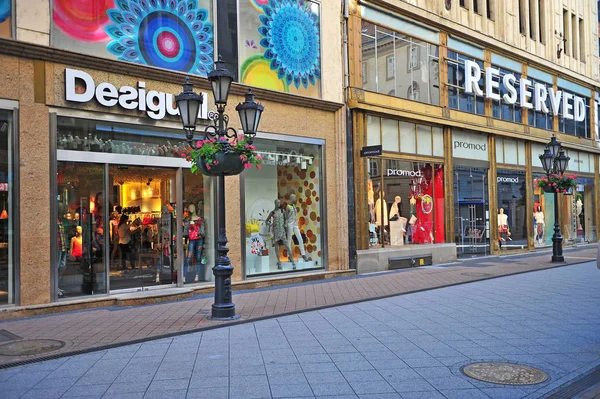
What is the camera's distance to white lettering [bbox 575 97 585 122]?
28.8 meters

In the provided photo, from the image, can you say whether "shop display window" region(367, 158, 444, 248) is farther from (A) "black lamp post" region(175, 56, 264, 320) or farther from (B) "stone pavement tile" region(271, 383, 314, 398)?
(B) "stone pavement tile" region(271, 383, 314, 398)

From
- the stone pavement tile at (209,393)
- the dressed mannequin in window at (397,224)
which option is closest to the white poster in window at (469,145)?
the dressed mannequin in window at (397,224)

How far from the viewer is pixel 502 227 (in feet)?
76.1

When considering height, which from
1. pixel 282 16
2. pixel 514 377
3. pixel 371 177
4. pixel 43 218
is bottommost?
pixel 514 377

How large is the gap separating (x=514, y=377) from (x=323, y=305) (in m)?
5.16

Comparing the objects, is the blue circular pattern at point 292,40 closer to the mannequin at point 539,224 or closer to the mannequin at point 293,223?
the mannequin at point 293,223

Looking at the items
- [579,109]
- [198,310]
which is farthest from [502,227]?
[198,310]

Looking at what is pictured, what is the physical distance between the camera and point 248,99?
9609 mm

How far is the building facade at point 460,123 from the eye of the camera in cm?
1734

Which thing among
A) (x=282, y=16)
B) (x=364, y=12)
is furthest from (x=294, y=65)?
(x=364, y=12)

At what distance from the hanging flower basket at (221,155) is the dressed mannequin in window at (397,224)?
953cm

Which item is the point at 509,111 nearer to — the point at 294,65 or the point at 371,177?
the point at 371,177

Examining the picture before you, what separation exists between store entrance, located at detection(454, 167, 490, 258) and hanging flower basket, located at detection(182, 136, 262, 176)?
1309 cm

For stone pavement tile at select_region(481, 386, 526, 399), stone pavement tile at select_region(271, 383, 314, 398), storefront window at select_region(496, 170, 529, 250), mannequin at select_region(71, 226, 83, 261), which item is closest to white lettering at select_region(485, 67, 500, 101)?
storefront window at select_region(496, 170, 529, 250)
